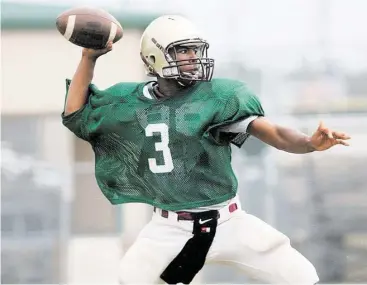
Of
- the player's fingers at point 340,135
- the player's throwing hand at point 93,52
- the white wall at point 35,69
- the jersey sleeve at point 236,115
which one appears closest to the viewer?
the player's fingers at point 340,135

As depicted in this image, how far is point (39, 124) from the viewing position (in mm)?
5887

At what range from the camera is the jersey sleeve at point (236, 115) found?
86.8 inches

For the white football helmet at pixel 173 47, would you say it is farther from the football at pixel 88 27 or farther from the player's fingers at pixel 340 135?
the player's fingers at pixel 340 135

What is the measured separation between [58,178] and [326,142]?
426cm

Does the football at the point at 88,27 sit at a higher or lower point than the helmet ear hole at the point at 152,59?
higher

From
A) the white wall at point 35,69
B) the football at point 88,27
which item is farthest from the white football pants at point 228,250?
the white wall at point 35,69

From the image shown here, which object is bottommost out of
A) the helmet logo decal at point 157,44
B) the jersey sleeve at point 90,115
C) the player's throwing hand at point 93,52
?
the jersey sleeve at point 90,115

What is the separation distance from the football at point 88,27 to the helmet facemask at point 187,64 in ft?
0.53

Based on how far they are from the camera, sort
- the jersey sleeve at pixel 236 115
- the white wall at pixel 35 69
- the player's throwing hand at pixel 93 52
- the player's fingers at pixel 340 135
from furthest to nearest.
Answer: the white wall at pixel 35 69, the player's throwing hand at pixel 93 52, the jersey sleeve at pixel 236 115, the player's fingers at pixel 340 135

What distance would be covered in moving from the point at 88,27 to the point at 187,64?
28 cm

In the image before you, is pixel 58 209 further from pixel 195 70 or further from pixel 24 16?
pixel 195 70

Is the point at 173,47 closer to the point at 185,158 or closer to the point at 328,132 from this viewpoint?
the point at 185,158

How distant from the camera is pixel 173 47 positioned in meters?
2.29

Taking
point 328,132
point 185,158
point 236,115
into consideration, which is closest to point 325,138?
point 328,132
